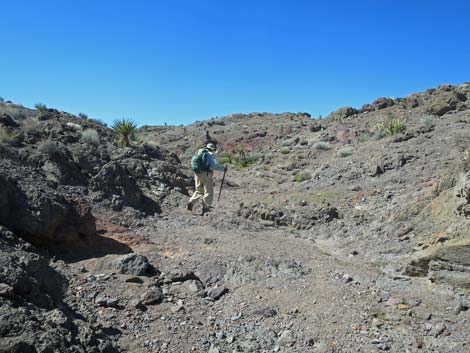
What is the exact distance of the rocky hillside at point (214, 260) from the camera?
4.88 m

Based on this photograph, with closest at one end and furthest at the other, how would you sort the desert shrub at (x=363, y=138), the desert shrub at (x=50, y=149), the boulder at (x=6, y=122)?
1. the desert shrub at (x=50, y=149)
2. the boulder at (x=6, y=122)
3. the desert shrub at (x=363, y=138)

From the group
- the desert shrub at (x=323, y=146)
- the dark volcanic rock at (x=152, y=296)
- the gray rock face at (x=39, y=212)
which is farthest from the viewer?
the desert shrub at (x=323, y=146)

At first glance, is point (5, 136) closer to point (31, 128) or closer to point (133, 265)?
point (31, 128)

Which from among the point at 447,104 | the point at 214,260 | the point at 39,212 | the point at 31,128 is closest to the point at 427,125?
the point at 447,104

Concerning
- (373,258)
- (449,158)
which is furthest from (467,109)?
(373,258)

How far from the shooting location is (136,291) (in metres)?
5.80

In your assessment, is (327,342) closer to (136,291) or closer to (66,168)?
(136,291)

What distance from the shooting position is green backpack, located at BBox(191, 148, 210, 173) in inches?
384

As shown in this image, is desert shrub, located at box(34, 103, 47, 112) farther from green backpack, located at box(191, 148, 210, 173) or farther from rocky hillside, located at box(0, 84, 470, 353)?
green backpack, located at box(191, 148, 210, 173)

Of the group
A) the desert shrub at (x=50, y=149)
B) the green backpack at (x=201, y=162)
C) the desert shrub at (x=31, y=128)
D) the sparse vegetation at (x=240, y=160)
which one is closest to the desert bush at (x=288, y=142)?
the sparse vegetation at (x=240, y=160)

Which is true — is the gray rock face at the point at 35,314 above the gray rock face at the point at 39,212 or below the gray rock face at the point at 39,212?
below

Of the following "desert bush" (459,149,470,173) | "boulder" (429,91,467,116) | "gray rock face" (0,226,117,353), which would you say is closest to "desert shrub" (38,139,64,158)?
"gray rock face" (0,226,117,353)

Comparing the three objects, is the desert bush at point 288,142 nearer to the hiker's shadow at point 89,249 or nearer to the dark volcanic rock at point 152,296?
the hiker's shadow at point 89,249

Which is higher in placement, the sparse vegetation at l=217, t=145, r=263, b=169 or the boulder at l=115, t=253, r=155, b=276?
the sparse vegetation at l=217, t=145, r=263, b=169
